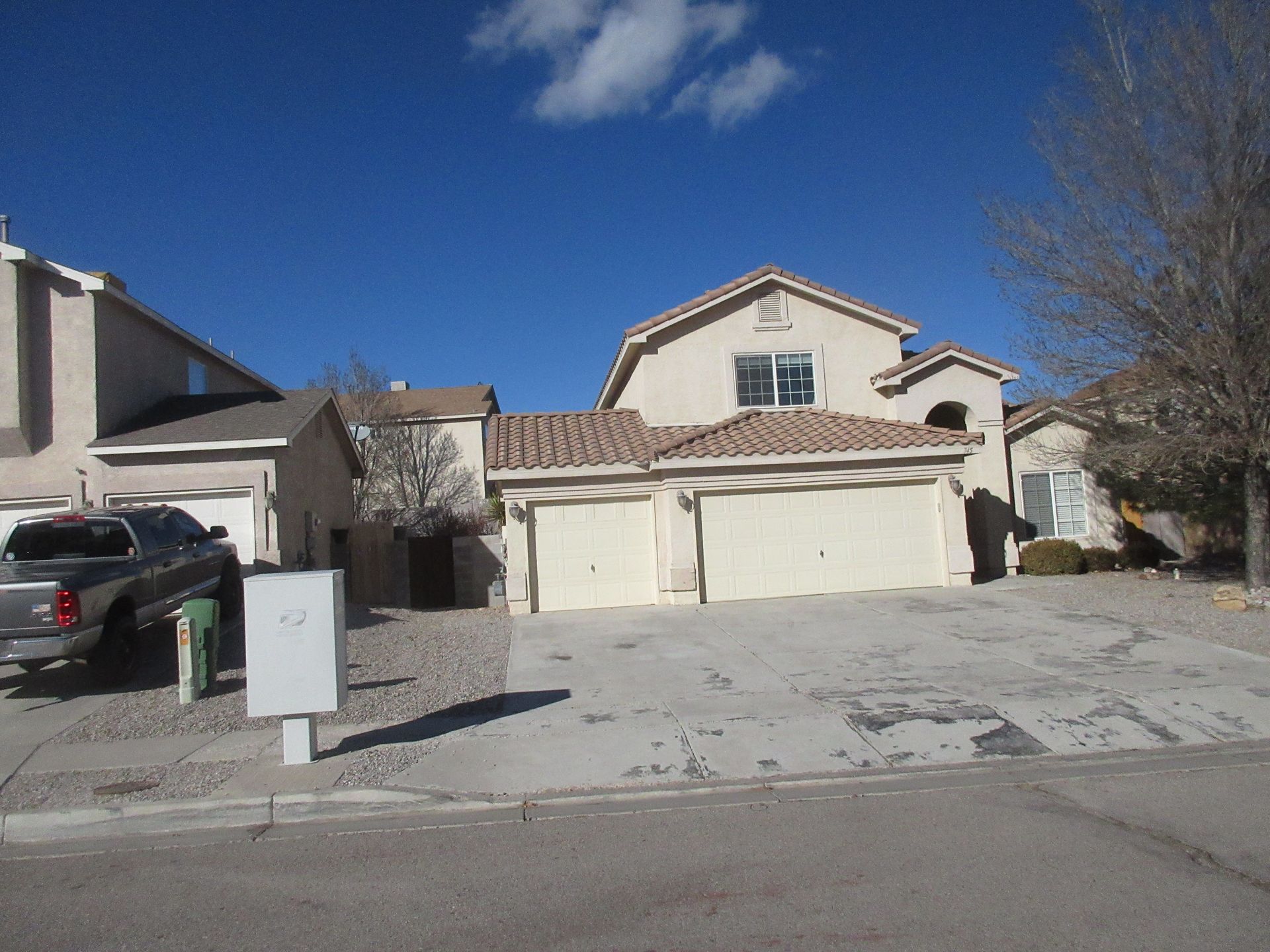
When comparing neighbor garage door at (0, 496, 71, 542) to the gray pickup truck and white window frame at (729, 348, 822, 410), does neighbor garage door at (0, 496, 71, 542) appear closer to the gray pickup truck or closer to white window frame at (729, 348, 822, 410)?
the gray pickup truck

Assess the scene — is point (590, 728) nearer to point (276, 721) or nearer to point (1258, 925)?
point (276, 721)

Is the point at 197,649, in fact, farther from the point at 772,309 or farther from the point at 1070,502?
the point at 1070,502

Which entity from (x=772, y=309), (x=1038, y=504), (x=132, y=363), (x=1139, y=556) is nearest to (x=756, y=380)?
(x=772, y=309)

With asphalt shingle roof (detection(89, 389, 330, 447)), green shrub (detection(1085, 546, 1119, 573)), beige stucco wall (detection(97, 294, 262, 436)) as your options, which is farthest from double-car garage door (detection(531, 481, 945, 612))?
beige stucco wall (detection(97, 294, 262, 436))

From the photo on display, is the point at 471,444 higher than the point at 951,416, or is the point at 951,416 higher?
the point at 471,444

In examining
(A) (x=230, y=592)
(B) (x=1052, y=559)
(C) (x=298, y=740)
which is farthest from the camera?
(B) (x=1052, y=559)

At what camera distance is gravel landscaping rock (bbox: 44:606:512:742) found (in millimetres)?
8711

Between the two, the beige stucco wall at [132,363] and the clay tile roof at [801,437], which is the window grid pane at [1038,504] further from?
the beige stucco wall at [132,363]

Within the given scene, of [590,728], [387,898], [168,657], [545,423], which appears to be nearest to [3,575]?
→ [168,657]

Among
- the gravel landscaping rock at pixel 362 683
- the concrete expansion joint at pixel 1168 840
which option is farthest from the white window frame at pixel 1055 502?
the concrete expansion joint at pixel 1168 840

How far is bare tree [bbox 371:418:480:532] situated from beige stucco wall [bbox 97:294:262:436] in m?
13.9

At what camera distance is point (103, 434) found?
50.0ft

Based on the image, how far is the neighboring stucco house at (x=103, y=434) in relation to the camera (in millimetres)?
14906

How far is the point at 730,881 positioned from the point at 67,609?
7.61 metres
